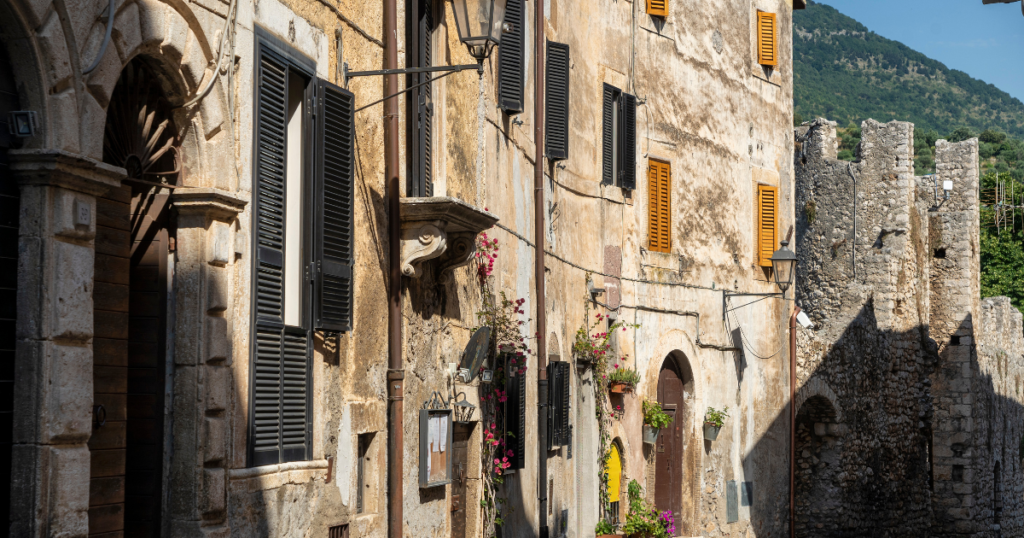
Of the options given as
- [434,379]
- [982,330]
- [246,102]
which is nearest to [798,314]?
[982,330]

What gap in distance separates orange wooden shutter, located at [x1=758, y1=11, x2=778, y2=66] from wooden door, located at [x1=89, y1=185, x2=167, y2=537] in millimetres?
14483

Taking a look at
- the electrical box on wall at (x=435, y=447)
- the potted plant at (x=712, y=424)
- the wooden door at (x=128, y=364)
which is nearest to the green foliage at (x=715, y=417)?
the potted plant at (x=712, y=424)

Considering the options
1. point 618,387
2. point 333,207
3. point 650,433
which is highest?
point 333,207

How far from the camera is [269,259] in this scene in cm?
605

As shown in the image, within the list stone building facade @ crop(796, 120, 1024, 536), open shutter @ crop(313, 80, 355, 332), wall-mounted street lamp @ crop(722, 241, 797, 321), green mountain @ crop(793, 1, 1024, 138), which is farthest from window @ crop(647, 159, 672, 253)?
green mountain @ crop(793, 1, 1024, 138)

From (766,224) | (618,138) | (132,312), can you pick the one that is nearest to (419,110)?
(132,312)

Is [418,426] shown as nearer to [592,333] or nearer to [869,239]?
[592,333]

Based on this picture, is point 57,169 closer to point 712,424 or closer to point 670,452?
point 670,452

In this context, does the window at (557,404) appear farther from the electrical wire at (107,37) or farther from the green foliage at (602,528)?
the electrical wire at (107,37)

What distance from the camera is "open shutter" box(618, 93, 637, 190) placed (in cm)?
1533

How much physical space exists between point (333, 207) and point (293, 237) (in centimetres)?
33

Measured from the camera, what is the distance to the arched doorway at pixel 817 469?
2133cm

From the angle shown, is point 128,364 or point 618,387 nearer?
point 128,364

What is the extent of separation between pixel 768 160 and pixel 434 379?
1137cm
